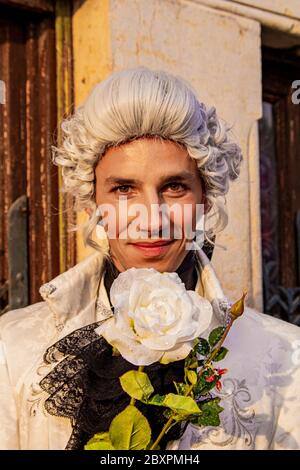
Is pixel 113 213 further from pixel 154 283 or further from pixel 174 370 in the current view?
→ pixel 154 283

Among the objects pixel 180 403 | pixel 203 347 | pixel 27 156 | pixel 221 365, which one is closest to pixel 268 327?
pixel 221 365

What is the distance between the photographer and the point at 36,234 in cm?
359

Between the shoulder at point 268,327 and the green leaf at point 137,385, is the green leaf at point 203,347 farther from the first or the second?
the shoulder at point 268,327

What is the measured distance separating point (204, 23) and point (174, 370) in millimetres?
2016

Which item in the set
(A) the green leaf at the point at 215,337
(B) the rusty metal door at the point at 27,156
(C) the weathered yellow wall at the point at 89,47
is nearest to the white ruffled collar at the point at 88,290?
(A) the green leaf at the point at 215,337

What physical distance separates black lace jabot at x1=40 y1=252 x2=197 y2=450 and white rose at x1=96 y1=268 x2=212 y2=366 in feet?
1.30

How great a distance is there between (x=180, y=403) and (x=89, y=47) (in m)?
2.09

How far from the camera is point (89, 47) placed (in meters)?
3.51

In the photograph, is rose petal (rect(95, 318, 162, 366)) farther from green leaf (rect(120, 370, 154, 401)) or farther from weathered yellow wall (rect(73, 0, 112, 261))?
weathered yellow wall (rect(73, 0, 112, 261))

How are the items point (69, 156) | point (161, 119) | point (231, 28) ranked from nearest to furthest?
point (161, 119)
point (69, 156)
point (231, 28)

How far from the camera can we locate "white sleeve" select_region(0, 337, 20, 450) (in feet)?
7.55

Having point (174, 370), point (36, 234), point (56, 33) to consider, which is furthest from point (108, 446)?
point (56, 33)

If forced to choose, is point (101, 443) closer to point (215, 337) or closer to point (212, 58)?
point (215, 337)

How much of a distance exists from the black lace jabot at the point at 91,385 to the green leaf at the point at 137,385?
1.07ft
